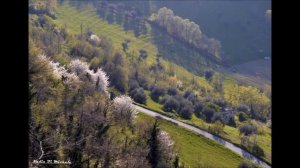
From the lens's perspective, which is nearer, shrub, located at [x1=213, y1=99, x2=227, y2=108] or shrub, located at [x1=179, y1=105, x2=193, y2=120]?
shrub, located at [x1=179, y1=105, x2=193, y2=120]

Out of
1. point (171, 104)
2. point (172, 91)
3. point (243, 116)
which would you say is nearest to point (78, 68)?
point (171, 104)

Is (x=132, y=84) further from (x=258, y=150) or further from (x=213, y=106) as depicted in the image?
(x=258, y=150)

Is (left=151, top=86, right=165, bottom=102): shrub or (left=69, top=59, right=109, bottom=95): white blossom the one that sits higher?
(left=69, top=59, right=109, bottom=95): white blossom

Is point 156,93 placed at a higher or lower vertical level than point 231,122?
higher

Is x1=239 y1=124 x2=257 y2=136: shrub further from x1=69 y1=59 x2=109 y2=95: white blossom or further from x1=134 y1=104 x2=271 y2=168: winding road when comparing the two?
Answer: x1=69 y1=59 x2=109 y2=95: white blossom

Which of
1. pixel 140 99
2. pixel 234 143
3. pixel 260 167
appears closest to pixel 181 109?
pixel 140 99

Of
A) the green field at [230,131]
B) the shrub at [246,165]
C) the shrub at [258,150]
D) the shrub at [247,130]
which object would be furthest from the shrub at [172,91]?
the shrub at [246,165]

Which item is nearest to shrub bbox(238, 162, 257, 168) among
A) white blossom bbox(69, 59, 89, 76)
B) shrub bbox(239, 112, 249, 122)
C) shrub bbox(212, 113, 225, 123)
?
shrub bbox(212, 113, 225, 123)
